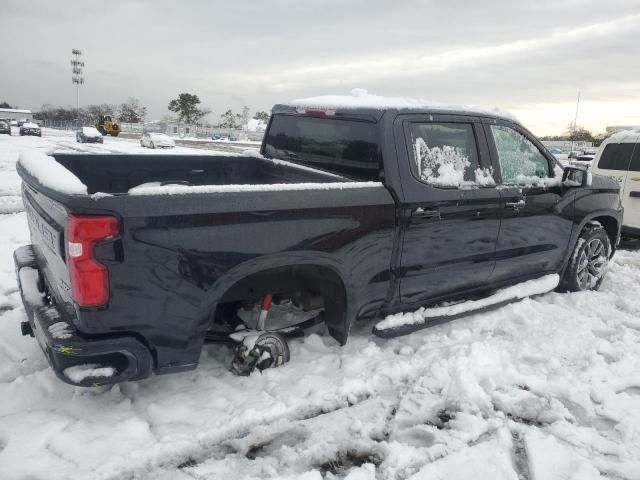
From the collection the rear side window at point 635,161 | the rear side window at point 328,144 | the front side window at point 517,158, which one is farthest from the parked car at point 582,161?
the rear side window at point 328,144

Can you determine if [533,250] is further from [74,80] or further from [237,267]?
[74,80]

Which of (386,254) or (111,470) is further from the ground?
(386,254)

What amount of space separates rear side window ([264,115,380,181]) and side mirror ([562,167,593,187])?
2213mm

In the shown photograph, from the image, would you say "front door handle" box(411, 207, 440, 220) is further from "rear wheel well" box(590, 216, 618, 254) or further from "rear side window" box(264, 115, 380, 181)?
"rear wheel well" box(590, 216, 618, 254)

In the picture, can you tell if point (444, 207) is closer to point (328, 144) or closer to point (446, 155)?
point (446, 155)

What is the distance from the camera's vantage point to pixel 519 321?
14.0ft

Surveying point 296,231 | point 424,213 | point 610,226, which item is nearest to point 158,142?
point 610,226

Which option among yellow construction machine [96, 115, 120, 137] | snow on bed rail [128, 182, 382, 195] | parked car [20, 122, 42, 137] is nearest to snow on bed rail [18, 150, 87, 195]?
snow on bed rail [128, 182, 382, 195]

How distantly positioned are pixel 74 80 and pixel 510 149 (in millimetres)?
101588

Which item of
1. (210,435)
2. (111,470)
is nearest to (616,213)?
(210,435)

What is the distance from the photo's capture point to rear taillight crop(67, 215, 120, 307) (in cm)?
233

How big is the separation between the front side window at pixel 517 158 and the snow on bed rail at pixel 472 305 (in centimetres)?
96

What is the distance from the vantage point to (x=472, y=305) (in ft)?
13.2

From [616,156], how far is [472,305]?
531 cm
